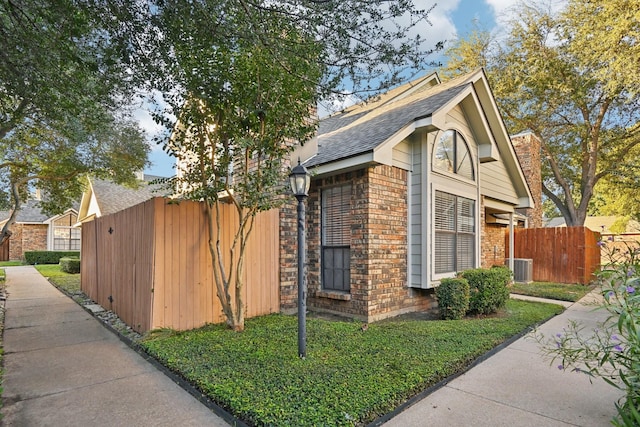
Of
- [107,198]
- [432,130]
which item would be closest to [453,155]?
[432,130]

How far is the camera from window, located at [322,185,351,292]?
6.71m

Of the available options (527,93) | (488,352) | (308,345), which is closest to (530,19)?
(527,93)

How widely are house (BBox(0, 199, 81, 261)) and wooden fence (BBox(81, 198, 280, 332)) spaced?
841 inches

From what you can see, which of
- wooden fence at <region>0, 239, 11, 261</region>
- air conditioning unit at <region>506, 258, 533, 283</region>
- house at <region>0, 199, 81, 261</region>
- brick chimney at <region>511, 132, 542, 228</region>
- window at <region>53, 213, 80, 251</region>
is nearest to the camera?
air conditioning unit at <region>506, 258, 533, 283</region>

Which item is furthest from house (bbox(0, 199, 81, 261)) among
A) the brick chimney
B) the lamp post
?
the brick chimney

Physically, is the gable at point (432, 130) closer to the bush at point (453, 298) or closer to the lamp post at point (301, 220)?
the lamp post at point (301, 220)

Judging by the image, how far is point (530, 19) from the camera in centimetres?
1709

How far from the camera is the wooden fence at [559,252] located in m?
12.0

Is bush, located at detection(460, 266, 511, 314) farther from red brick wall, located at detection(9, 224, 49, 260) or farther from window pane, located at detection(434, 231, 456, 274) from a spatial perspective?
red brick wall, located at detection(9, 224, 49, 260)

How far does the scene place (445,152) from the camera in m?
7.63

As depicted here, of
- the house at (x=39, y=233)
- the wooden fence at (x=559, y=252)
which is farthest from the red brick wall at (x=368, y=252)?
the house at (x=39, y=233)

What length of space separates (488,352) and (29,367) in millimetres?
5545

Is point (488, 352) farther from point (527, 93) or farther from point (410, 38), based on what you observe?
point (527, 93)

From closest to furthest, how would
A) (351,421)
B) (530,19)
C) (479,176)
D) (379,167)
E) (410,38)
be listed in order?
(351,421) → (410,38) → (379,167) → (479,176) → (530,19)
